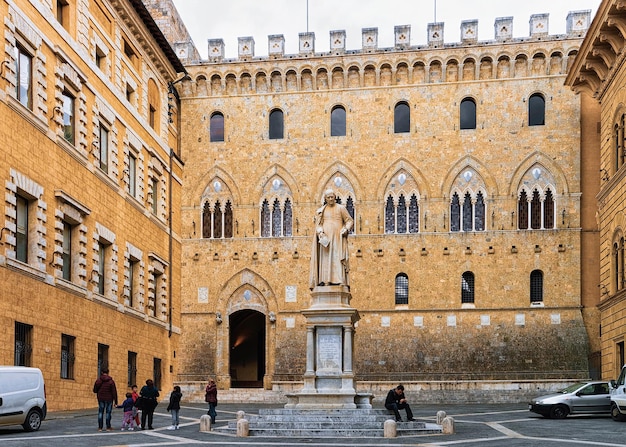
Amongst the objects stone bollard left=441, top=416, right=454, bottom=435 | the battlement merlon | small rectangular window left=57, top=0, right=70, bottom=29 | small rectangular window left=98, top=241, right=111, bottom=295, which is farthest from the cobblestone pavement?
the battlement merlon

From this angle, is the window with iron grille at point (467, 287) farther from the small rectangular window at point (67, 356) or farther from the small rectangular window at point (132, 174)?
the small rectangular window at point (67, 356)

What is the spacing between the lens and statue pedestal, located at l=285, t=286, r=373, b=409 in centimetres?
2047

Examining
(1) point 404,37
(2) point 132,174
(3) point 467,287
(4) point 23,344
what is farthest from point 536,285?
(4) point 23,344

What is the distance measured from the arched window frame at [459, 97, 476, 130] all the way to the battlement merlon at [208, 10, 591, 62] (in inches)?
103

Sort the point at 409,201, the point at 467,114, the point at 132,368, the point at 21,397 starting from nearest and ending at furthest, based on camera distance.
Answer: the point at 21,397
the point at 132,368
the point at 409,201
the point at 467,114

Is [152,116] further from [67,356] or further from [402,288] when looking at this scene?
[67,356]

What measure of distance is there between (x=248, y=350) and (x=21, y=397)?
30.0m

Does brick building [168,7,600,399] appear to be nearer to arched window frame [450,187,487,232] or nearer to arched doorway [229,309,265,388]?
arched window frame [450,187,487,232]

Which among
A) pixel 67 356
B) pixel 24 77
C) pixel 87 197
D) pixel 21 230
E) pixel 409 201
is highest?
pixel 24 77

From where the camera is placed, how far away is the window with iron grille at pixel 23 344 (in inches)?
951

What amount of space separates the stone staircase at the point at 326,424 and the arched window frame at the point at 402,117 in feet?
74.7

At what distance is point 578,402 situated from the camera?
1035 inches

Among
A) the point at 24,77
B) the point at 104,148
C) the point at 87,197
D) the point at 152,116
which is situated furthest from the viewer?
the point at 152,116

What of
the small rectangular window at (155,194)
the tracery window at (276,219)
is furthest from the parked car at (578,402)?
the small rectangular window at (155,194)
